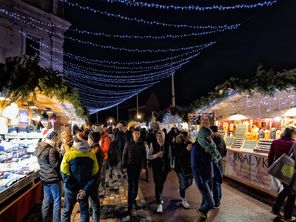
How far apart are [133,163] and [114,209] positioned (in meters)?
1.33

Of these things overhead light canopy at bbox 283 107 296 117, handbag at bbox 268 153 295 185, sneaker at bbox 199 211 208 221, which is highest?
overhead light canopy at bbox 283 107 296 117

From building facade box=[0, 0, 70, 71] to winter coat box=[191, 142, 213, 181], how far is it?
44.7ft

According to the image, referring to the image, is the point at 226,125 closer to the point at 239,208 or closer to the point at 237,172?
the point at 237,172

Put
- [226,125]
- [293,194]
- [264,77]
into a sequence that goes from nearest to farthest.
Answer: [293,194], [264,77], [226,125]

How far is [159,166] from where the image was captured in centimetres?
609

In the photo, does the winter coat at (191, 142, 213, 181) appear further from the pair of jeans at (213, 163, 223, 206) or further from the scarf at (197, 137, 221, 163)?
the pair of jeans at (213, 163, 223, 206)

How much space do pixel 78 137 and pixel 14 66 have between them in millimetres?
3063

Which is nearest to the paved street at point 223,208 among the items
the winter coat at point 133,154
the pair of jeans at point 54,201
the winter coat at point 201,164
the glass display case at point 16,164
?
the winter coat at point 201,164

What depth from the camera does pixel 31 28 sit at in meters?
20.3

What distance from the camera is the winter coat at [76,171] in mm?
4055

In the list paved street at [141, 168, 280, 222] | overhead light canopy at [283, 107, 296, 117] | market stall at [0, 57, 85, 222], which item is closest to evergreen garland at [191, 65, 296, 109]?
overhead light canopy at [283, 107, 296, 117]

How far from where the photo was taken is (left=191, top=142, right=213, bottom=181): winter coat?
5141 mm

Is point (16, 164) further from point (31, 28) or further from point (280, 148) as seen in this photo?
point (31, 28)

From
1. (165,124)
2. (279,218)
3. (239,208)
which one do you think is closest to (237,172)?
(239,208)
